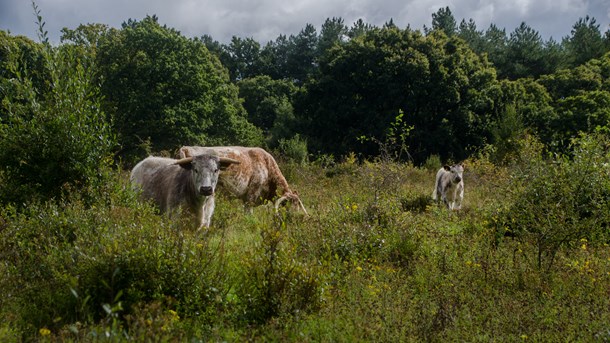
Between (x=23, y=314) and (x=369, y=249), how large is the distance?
457 centimetres

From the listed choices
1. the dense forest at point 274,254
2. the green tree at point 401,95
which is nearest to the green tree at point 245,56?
the green tree at point 401,95

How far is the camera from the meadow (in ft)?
16.6

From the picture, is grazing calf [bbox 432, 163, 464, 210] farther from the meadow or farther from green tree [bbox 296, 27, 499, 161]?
green tree [bbox 296, 27, 499, 161]

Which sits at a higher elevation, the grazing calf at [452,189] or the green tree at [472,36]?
the green tree at [472,36]

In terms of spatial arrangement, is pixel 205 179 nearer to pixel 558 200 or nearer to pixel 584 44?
pixel 558 200

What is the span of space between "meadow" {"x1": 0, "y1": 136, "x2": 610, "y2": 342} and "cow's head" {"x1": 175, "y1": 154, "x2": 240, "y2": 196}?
1.03 meters

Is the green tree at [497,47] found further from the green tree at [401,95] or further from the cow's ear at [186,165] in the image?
the cow's ear at [186,165]

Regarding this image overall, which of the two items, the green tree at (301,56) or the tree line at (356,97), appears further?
the green tree at (301,56)

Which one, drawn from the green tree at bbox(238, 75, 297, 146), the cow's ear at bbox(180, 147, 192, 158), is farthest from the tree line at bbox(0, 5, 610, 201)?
the cow's ear at bbox(180, 147, 192, 158)

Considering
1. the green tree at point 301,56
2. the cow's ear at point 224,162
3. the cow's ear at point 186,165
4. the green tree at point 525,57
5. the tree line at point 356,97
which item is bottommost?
the cow's ear at point 186,165

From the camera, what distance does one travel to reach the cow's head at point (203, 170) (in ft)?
28.3

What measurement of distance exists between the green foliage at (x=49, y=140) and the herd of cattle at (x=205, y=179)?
3.22ft

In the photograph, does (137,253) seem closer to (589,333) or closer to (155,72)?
(589,333)

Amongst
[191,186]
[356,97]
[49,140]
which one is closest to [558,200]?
[191,186]
